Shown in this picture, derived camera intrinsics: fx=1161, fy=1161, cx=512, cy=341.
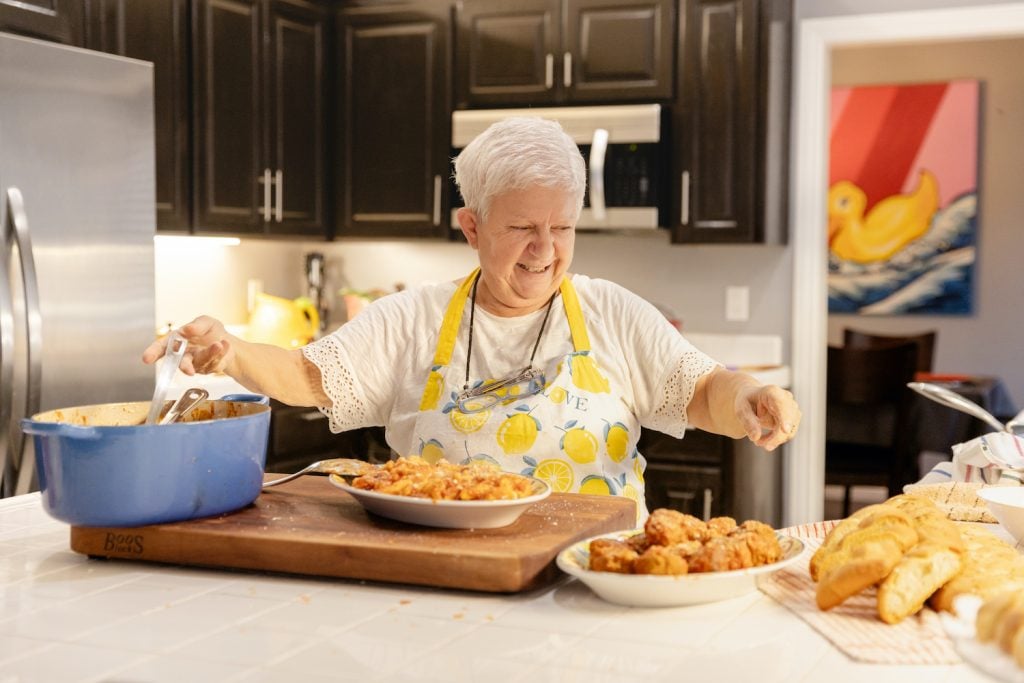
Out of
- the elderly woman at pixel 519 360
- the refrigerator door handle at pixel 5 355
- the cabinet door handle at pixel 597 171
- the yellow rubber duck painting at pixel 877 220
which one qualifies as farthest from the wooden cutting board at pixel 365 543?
the yellow rubber duck painting at pixel 877 220

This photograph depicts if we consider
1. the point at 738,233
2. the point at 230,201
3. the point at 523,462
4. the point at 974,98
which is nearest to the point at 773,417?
the point at 523,462

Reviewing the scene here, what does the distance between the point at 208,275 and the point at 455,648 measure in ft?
11.3

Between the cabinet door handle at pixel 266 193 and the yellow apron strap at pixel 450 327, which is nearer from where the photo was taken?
the yellow apron strap at pixel 450 327

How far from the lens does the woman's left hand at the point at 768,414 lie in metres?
1.54

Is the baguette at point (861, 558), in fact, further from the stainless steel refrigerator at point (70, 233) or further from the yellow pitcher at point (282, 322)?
the yellow pitcher at point (282, 322)

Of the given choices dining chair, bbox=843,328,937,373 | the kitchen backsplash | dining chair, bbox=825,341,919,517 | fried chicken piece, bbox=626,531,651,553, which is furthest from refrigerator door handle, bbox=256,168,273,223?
dining chair, bbox=843,328,937,373

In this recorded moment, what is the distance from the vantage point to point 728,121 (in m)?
3.88

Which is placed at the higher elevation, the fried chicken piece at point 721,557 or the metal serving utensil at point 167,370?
the metal serving utensil at point 167,370

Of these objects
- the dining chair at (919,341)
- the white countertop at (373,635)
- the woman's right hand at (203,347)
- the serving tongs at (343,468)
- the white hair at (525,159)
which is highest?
the white hair at (525,159)

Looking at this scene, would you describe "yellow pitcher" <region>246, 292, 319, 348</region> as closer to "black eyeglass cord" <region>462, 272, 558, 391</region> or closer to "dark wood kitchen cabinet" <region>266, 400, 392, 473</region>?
"dark wood kitchen cabinet" <region>266, 400, 392, 473</region>

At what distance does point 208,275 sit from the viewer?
169 inches

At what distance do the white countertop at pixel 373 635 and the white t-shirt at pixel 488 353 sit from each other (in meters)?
0.78

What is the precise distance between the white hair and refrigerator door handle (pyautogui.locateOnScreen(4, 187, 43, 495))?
140 centimetres

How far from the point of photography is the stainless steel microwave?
3891 mm
